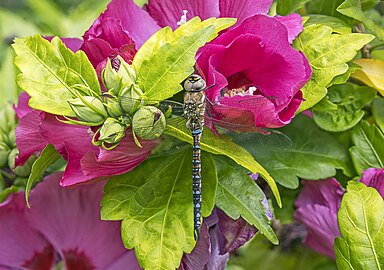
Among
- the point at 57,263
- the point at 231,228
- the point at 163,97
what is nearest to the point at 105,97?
the point at 163,97

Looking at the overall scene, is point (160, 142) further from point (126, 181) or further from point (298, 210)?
point (298, 210)

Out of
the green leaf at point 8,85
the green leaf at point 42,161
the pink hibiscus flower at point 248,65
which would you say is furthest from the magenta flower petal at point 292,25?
the green leaf at point 8,85

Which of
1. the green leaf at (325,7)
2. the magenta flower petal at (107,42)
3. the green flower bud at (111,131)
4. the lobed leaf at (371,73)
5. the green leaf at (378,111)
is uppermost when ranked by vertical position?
the magenta flower petal at (107,42)

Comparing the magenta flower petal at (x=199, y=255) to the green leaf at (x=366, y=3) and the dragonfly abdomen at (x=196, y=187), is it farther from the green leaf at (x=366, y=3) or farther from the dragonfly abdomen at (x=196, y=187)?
the green leaf at (x=366, y=3)

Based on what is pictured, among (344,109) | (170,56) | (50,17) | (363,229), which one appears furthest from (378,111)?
(50,17)

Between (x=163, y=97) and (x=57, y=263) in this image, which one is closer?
(x=163, y=97)

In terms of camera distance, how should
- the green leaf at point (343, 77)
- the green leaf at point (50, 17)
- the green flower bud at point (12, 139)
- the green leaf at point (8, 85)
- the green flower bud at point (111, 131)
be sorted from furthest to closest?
the green leaf at point (50, 17), the green leaf at point (8, 85), the green flower bud at point (12, 139), the green leaf at point (343, 77), the green flower bud at point (111, 131)
